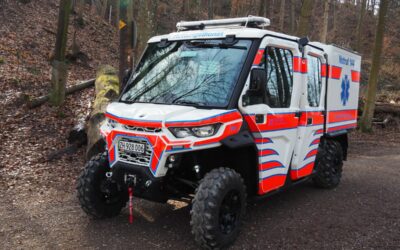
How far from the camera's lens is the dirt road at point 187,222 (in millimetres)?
4781

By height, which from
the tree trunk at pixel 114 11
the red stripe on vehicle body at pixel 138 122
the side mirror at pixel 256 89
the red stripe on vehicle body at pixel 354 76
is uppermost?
the tree trunk at pixel 114 11

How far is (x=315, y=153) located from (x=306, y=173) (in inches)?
17.9

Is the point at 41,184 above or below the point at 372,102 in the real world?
below

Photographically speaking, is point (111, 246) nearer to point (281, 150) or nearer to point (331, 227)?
point (281, 150)

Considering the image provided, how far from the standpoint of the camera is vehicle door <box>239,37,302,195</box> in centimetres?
496

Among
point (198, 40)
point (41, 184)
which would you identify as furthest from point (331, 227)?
point (41, 184)

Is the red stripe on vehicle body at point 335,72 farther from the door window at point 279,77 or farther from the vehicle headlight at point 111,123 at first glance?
the vehicle headlight at point 111,123

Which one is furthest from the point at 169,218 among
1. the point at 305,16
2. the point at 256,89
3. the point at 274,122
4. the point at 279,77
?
the point at 305,16

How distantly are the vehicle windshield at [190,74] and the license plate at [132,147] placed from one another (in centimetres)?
72

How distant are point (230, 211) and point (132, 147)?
54.3 inches

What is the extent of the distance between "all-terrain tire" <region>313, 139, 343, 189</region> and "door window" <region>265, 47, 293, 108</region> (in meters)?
1.90

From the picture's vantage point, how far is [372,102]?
15.6m

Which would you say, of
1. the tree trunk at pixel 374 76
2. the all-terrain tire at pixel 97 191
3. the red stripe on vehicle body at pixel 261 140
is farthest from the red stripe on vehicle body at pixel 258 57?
the tree trunk at pixel 374 76

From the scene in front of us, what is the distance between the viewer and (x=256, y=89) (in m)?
4.71
